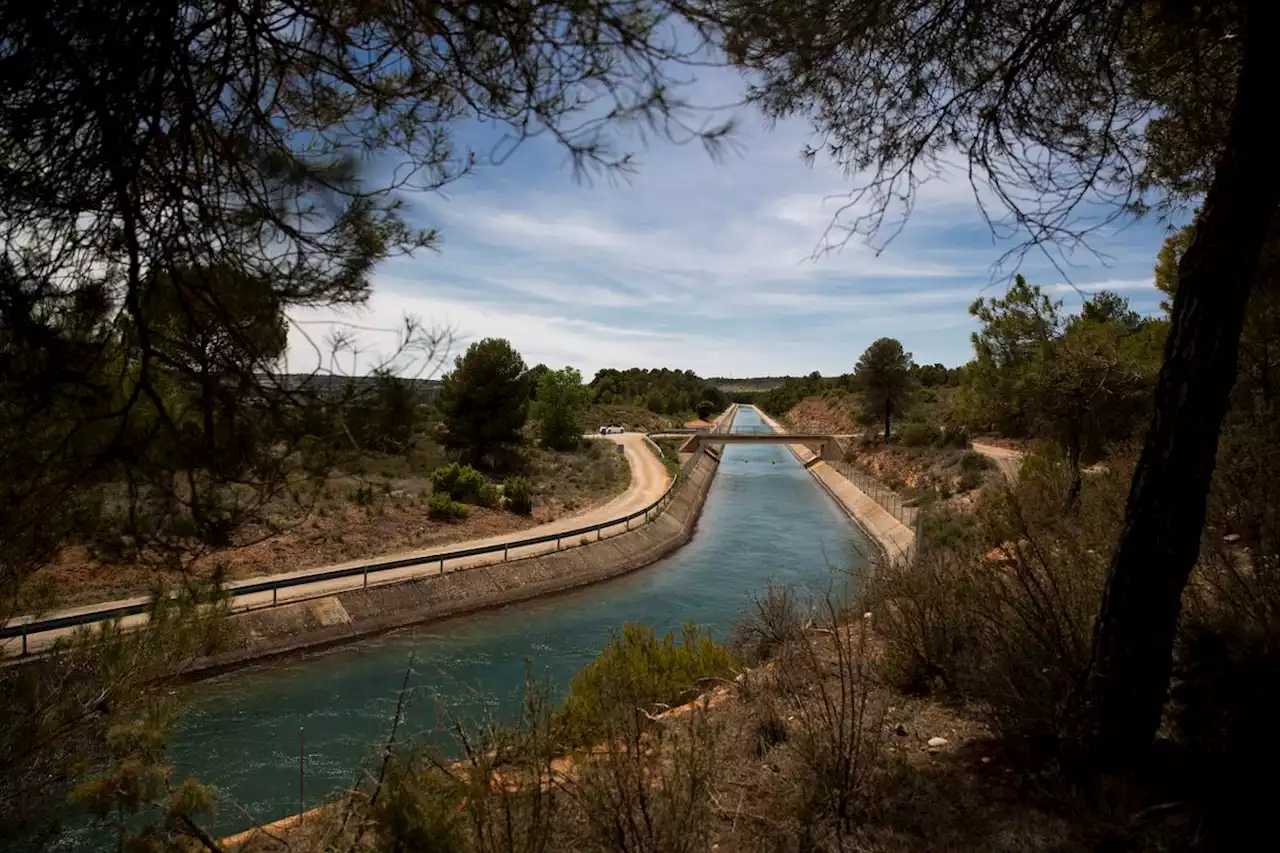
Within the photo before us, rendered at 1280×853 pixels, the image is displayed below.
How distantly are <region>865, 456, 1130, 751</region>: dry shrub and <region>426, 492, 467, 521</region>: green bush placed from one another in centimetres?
1995

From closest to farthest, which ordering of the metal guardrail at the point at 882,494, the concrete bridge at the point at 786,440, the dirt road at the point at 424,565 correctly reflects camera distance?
the dirt road at the point at 424,565
the metal guardrail at the point at 882,494
the concrete bridge at the point at 786,440

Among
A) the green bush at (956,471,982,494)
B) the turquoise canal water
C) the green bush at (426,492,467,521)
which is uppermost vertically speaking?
the green bush at (956,471,982,494)

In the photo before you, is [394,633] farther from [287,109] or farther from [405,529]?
[287,109]

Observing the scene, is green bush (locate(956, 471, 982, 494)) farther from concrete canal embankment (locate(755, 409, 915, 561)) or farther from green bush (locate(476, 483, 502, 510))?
green bush (locate(476, 483, 502, 510))

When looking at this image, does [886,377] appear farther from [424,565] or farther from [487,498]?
[424,565]

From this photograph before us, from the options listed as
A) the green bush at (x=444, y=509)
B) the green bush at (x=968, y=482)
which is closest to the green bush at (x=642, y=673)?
the green bush at (x=444, y=509)

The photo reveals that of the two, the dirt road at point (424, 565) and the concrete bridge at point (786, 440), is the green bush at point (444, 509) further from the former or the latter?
the concrete bridge at point (786, 440)

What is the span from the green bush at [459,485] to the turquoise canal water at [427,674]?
25.1 feet

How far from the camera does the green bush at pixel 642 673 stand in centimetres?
559

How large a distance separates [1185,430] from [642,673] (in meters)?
4.62

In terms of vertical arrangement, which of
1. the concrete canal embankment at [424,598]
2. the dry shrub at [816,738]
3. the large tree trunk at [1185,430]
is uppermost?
the large tree trunk at [1185,430]

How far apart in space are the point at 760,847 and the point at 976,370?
74.6ft

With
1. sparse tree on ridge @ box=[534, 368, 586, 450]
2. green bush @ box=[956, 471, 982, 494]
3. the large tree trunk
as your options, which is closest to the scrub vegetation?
the large tree trunk

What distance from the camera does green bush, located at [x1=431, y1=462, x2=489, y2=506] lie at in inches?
1068
